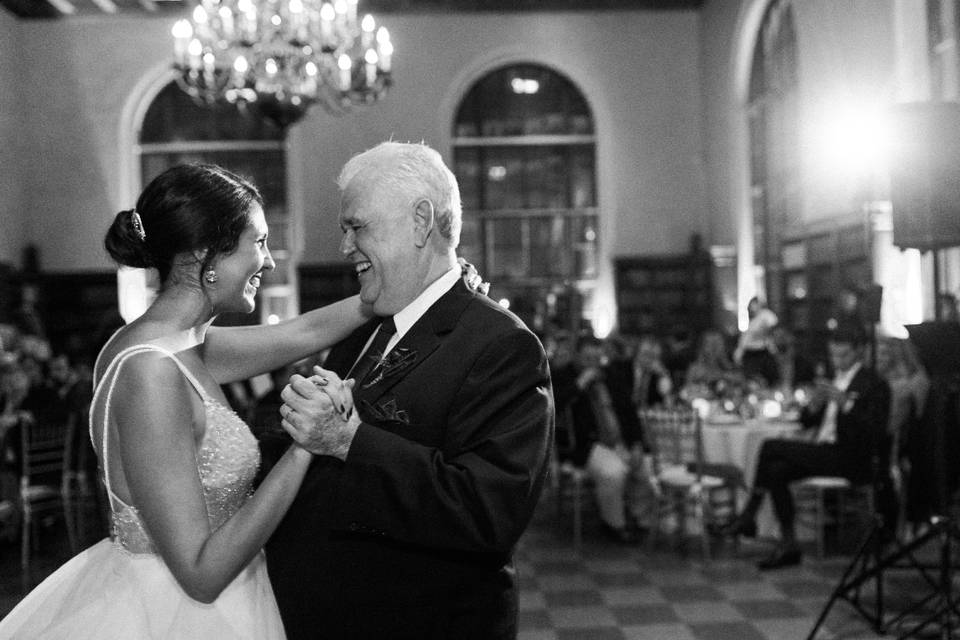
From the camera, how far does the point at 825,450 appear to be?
20.2 ft

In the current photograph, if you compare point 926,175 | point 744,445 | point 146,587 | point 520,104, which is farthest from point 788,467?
point 520,104

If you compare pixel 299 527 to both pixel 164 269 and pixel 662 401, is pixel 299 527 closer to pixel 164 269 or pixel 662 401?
pixel 164 269

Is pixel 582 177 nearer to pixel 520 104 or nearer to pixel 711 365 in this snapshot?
pixel 520 104

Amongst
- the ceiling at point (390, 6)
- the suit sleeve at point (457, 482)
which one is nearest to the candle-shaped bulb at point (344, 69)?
the ceiling at point (390, 6)

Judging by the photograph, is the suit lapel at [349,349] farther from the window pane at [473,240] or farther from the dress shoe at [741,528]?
the window pane at [473,240]

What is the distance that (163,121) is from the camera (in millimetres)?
15078

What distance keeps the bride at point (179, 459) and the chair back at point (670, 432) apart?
4745 mm

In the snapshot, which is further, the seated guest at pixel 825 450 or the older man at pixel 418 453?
the seated guest at pixel 825 450

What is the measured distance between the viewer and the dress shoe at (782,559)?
5.78 metres

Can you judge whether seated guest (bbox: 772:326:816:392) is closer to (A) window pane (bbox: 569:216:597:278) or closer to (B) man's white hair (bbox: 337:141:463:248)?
(A) window pane (bbox: 569:216:597:278)

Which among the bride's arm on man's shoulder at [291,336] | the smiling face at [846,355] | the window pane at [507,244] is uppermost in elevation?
the window pane at [507,244]

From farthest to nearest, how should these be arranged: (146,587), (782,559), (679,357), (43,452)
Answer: (679,357)
(43,452)
(782,559)
(146,587)

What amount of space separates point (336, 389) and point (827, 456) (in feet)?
17.0

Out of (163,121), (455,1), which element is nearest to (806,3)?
(455,1)
